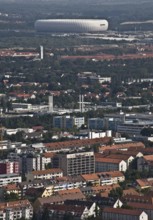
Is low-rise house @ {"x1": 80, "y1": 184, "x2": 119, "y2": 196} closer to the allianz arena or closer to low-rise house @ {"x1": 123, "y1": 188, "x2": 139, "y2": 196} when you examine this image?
low-rise house @ {"x1": 123, "y1": 188, "x2": 139, "y2": 196}

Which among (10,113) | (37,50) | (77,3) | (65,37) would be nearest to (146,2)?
(77,3)

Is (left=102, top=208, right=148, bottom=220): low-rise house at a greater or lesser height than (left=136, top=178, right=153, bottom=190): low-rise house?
greater

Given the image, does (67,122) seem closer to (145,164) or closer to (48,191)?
(145,164)

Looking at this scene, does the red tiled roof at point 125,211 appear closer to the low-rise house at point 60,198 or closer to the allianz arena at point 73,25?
the low-rise house at point 60,198

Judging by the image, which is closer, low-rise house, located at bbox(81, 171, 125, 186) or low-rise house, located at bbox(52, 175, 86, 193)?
low-rise house, located at bbox(52, 175, 86, 193)

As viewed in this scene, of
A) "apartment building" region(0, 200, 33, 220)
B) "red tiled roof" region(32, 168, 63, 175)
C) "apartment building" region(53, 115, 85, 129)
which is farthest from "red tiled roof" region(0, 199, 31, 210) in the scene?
"apartment building" region(53, 115, 85, 129)

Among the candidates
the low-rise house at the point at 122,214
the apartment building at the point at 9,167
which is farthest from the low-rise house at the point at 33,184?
the low-rise house at the point at 122,214
